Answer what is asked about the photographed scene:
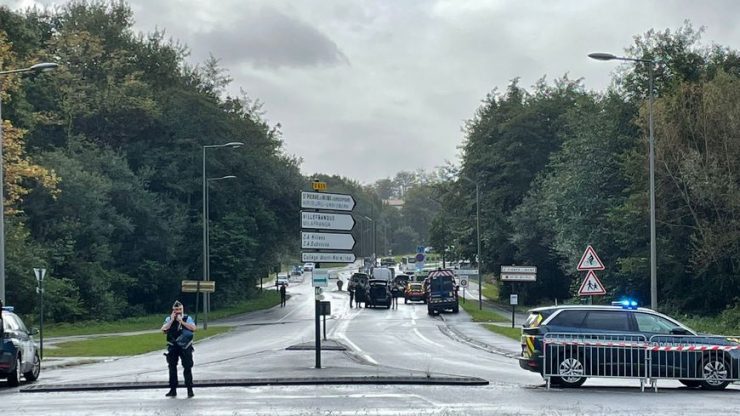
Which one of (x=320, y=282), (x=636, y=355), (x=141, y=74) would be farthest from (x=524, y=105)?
(x=636, y=355)

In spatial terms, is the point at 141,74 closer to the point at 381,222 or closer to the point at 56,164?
the point at 56,164

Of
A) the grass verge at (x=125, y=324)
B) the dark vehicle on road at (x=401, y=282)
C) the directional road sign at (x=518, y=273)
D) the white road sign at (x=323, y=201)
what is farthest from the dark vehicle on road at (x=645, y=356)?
the dark vehicle on road at (x=401, y=282)

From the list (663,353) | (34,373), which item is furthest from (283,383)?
(663,353)

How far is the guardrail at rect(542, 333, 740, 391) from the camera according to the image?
2075 centimetres

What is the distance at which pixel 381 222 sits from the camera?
194 meters

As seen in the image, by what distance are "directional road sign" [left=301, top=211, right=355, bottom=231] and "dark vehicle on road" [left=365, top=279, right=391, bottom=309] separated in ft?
139

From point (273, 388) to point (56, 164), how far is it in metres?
43.4

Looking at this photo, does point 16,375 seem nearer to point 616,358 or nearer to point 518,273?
point 616,358

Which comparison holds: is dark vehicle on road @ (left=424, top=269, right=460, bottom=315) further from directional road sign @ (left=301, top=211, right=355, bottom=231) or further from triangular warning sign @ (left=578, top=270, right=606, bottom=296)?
directional road sign @ (left=301, top=211, right=355, bottom=231)

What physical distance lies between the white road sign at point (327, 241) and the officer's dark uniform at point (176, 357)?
590 cm

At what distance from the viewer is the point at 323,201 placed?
25.6 m

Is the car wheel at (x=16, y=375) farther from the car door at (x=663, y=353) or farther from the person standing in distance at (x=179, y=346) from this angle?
the car door at (x=663, y=353)

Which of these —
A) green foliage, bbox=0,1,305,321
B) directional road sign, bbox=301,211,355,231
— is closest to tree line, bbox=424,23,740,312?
green foliage, bbox=0,1,305,321

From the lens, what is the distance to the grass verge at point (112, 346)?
122ft
